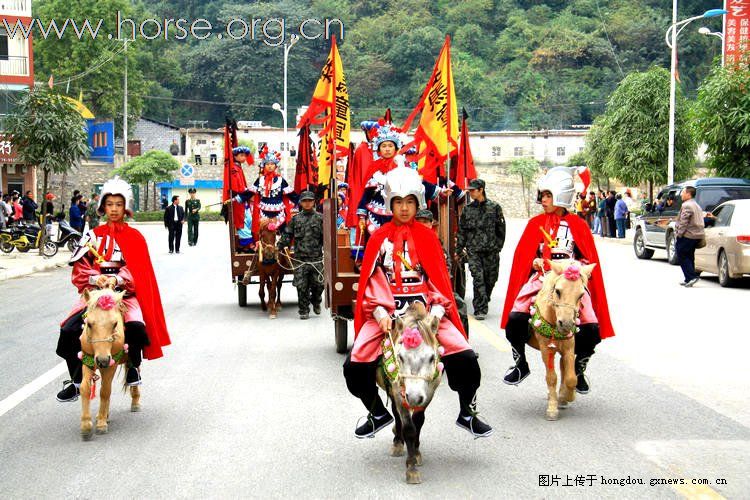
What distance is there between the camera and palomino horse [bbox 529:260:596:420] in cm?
757

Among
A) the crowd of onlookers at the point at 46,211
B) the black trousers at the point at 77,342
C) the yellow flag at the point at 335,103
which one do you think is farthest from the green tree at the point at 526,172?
the black trousers at the point at 77,342

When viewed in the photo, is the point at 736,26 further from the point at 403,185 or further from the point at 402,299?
the point at 402,299

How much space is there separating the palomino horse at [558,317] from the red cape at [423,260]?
1.23m

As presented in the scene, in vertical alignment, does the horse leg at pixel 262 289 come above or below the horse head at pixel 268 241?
below

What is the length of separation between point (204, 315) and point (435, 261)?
9.09 meters

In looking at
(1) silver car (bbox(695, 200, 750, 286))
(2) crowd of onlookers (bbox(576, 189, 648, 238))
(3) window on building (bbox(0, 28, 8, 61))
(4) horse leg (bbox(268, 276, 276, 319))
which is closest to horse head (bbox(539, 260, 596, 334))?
(4) horse leg (bbox(268, 276, 276, 319))

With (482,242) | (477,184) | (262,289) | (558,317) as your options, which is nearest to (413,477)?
(558,317)

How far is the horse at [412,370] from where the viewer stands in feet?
19.6

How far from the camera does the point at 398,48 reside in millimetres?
95500

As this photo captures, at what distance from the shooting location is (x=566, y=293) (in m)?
7.58

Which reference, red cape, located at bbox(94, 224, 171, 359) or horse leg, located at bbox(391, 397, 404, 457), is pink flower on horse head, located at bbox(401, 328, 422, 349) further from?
red cape, located at bbox(94, 224, 171, 359)

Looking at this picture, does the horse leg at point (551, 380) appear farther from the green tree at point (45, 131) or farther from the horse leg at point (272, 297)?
the green tree at point (45, 131)

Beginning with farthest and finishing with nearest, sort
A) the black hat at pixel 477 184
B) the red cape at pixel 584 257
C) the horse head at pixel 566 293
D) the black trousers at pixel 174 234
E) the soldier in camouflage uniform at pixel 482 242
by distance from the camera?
the black trousers at pixel 174 234, the soldier in camouflage uniform at pixel 482 242, the black hat at pixel 477 184, the red cape at pixel 584 257, the horse head at pixel 566 293

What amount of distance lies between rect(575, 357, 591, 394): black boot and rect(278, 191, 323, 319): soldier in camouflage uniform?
6519 millimetres
